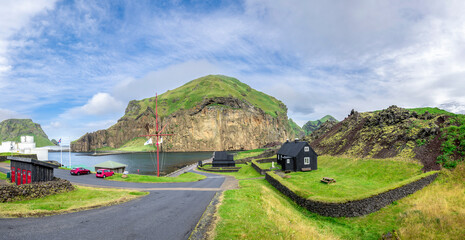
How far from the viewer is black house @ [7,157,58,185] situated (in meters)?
27.7

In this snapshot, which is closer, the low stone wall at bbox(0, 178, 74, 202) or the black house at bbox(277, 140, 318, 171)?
the low stone wall at bbox(0, 178, 74, 202)

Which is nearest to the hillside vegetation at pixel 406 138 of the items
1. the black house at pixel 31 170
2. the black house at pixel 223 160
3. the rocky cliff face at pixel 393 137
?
the rocky cliff face at pixel 393 137

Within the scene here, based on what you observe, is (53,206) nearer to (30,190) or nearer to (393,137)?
(30,190)

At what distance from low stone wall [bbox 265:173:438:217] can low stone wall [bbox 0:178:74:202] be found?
2701 centimetres

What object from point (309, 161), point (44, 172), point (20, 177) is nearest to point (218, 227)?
point (44, 172)

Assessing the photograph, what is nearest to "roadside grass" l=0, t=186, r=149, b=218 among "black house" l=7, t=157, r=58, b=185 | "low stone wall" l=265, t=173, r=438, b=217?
"black house" l=7, t=157, r=58, b=185

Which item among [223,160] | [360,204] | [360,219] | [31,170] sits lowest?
[360,219]

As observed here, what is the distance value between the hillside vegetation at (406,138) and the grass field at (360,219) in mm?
5069

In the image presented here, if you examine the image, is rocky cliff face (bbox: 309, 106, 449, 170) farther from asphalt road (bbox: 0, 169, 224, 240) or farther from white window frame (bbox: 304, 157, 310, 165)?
asphalt road (bbox: 0, 169, 224, 240)

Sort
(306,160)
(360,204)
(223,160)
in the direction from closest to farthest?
(360,204), (306,160), (223,160)

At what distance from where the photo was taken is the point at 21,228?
11109 millimetres

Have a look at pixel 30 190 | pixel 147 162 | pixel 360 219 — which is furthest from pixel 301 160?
pixel 147 162

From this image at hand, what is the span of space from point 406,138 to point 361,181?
1651 cm

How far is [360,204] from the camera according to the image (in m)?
22.0
